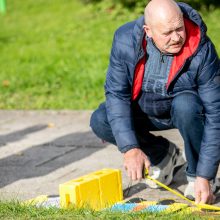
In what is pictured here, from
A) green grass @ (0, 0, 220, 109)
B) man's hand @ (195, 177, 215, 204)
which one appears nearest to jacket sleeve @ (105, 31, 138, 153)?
man's hand @ (195, 177, 215, 204)

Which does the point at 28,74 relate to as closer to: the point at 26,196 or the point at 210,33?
the point at 210,33

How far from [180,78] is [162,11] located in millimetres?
474

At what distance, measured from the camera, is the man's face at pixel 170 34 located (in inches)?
178

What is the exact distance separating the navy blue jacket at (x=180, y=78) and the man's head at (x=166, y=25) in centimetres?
11

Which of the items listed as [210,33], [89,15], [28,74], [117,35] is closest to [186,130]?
[117,35]

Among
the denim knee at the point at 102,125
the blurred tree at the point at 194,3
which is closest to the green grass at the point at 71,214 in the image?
the denim knee at the point at 102,125

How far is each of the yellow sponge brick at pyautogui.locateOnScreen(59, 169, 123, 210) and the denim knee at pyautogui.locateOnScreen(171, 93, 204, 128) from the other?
21.3 inches

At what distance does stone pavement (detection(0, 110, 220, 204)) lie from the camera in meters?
5.46

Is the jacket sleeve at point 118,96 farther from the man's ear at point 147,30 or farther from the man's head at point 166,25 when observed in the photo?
the man's head at point 166,25

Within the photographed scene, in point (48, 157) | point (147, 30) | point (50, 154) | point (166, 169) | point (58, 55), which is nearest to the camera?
point (147, 30)

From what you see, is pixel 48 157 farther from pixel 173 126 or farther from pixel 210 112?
pixel 210 112

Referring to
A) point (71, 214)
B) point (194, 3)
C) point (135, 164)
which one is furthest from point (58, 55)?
point (71, 214)

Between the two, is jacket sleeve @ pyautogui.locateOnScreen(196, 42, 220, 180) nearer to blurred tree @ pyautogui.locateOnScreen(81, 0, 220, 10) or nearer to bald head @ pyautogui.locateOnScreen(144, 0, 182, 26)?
bald head @ pyautogui.locateOnScreen(144, 0, 182, 26)

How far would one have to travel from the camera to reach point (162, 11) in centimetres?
452
